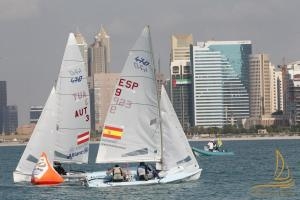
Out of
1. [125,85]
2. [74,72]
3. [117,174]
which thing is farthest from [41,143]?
[125,85]

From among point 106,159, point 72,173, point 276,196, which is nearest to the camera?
point 276,196

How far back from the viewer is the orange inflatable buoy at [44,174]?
2559 inches

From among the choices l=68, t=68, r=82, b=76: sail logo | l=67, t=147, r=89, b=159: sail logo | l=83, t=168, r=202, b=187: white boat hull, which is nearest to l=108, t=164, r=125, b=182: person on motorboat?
l=83, t=168, r=202, b=187: white boat hull

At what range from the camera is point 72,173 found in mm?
68000

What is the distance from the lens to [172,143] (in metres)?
64.2

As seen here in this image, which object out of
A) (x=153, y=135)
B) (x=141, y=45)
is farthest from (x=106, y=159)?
(x=141, y=45)

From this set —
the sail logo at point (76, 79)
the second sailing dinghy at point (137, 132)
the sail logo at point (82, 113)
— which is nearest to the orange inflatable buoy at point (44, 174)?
the second sailing dinghy at point (137, 132)

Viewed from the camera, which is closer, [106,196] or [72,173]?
[106,196]

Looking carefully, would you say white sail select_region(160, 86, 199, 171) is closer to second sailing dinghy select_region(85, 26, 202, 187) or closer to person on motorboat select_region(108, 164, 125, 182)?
second sailing dinghy select_region(85, 26, 202, 187)

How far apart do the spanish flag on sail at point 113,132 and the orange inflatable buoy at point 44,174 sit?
13.2 ft

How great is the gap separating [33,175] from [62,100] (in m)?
5.11

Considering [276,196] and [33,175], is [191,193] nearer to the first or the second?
[276,196]

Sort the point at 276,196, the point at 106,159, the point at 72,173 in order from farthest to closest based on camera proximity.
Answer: the point at 72,173, the point at 106,159, the point at 276,196

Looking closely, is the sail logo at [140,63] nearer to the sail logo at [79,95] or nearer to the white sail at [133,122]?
the white sail at [133,122]
